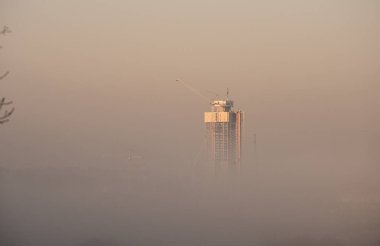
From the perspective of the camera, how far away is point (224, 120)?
38.6m

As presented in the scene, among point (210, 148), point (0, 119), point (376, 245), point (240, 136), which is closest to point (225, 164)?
point (210, 148)

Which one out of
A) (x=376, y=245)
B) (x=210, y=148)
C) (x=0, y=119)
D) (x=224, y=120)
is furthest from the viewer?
(x=224, y=120)

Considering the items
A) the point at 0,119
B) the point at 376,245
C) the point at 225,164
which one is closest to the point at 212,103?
the point at 225,164

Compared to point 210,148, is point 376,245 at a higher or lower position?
lower

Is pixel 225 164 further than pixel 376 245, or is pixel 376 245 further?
pixel 225 164

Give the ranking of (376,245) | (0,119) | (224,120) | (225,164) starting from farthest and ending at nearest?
1. (224,120)
2. (225,164)
3. (376,245)
4. (0,119)

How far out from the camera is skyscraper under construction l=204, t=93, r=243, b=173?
36438 millimetres

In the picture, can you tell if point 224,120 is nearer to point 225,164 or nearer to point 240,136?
point 240,136

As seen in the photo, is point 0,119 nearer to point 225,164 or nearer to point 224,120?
point 225,164

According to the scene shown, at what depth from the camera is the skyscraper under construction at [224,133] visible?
3644 centimetres

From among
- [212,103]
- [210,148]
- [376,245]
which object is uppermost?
[212,103]

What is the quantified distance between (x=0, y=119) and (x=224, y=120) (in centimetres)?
3321

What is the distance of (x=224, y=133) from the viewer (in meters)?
38.8

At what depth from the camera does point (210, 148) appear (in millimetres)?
36219
